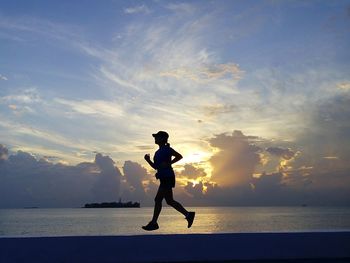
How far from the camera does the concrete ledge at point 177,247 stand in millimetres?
6277

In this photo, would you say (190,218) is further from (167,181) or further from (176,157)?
(176,157)

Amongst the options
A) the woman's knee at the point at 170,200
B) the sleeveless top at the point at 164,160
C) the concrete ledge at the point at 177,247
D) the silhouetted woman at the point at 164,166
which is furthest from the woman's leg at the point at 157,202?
the concrete ledge at the point at 177,247

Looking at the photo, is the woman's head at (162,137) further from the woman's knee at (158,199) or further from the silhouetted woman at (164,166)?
the woman's knee at (158,199)

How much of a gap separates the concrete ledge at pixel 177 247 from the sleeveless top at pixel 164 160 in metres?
1.08

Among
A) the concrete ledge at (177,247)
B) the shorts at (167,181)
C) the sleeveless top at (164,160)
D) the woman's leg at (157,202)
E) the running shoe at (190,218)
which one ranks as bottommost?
the concrete ledge at (177,247)

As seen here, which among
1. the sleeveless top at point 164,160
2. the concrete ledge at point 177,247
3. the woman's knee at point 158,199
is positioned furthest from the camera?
the woman's knee at point 158,199

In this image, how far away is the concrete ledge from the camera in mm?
6277

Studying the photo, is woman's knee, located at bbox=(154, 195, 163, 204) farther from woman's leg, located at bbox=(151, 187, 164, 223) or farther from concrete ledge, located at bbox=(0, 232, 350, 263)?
concrete ledge, located at bbox=(0, 232, 350, 263)

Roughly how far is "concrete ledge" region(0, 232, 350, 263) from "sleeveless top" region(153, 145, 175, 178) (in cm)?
108

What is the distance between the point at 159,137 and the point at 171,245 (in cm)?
177

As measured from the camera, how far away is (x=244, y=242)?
6.72 m

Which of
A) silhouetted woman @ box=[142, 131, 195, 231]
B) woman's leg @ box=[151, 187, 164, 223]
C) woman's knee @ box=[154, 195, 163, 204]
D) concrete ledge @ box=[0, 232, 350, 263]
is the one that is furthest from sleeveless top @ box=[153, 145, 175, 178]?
concrete ledge @ box=[0, 232, 350, 263]

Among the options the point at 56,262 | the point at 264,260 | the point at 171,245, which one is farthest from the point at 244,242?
the point at 56,262

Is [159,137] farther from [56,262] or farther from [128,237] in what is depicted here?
[56,262]
